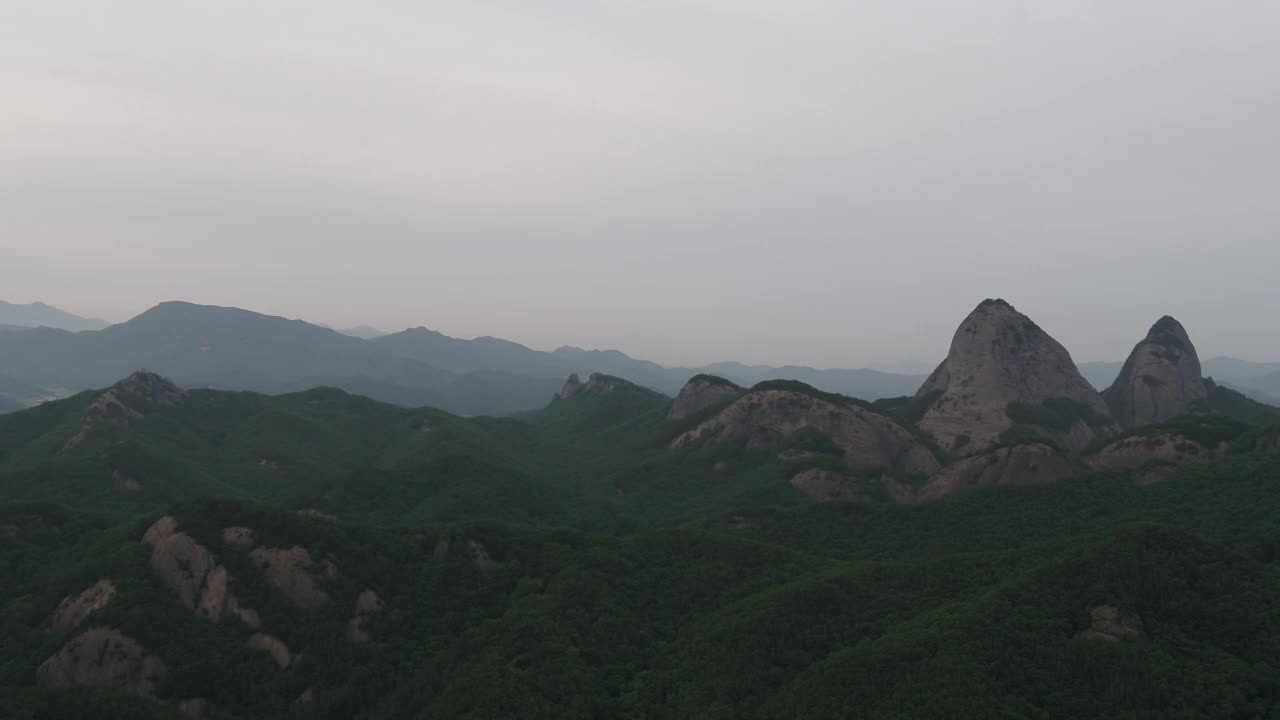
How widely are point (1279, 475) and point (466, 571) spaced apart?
9179cm

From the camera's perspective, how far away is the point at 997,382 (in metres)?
168

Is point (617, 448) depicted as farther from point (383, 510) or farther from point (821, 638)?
point (821, 638)

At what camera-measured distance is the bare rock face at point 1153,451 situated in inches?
3725

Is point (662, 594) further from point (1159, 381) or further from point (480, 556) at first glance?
point (1159, 381)

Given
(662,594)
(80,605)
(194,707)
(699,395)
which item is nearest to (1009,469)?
(662,594)

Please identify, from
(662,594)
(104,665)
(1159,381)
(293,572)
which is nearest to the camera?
(104,665)

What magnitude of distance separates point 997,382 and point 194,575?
564 feet

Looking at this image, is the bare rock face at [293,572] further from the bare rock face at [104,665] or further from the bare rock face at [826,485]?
the bare rock face at [826,485]

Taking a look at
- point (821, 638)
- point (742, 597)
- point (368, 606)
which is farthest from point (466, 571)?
A: point (821, 638)

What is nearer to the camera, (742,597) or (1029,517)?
(742,597)

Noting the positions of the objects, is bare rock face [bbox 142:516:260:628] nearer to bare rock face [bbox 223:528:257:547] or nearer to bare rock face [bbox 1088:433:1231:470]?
bare rock face [bbox 223:528:257:547]

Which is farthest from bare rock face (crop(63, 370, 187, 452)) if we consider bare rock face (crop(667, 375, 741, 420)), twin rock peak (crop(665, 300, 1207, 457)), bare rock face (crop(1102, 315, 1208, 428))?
bare rock face (crop(1102, 315, 1208, 428))

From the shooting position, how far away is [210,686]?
5088 cm

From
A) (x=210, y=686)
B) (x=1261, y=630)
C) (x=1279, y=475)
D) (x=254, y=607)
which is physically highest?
(x=1279, y=475)
